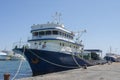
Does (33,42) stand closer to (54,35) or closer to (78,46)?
(54,35)

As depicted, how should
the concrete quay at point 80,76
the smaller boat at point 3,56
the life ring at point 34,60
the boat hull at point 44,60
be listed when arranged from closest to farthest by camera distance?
the concrete quay at point 80,76 < the boat hull at point 44,60 < the life ring at point 34,60 < the smaller boat at point 3,56

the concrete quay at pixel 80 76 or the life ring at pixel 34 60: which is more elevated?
the life ring at pixel 34 60

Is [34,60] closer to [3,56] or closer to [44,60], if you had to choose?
[44,60]

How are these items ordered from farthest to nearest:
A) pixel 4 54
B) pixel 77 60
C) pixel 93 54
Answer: pixel 4 54
pixel 93 54
pixel 77 60

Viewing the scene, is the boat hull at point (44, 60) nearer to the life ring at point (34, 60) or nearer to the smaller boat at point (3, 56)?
the life ring at point (34, 60)

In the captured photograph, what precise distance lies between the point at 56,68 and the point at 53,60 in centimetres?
115

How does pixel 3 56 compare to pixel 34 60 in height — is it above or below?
below

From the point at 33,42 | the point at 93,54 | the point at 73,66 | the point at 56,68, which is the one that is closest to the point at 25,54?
the point at 33,42

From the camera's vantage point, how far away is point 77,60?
1221 inches

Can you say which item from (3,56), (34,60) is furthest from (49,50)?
(3,56)

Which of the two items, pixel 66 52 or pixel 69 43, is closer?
pixel 66 52

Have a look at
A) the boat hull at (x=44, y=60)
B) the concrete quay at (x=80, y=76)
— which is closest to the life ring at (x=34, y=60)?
the boat hull at (x=44, y=60)

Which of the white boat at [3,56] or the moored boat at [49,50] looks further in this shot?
the white boat at [3,56]

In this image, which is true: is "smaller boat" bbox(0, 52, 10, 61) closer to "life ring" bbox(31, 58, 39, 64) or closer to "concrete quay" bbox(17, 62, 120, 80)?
"life ring" bbox(31, 58, 39, 64)
